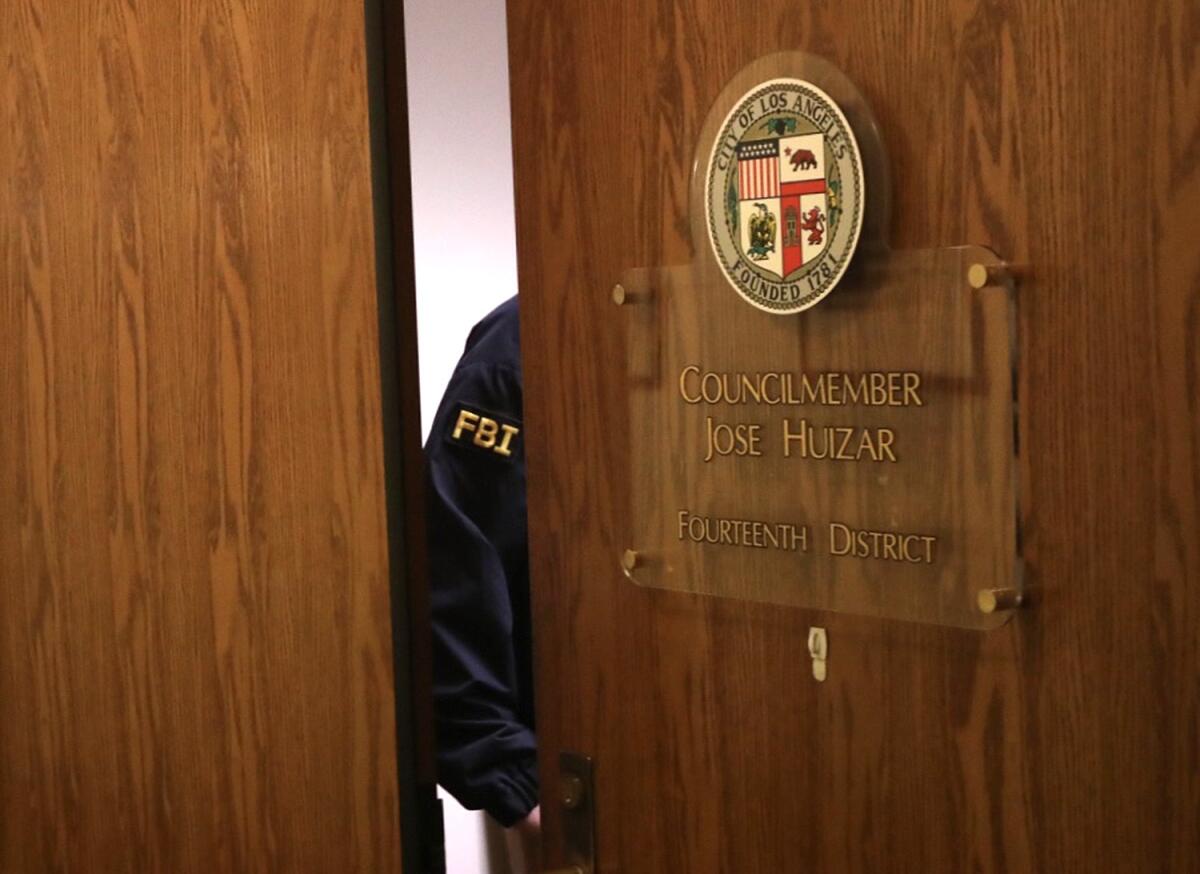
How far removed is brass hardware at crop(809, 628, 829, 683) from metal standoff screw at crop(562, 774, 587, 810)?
372mm

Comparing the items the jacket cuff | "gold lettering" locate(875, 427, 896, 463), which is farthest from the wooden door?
the jacket cuff

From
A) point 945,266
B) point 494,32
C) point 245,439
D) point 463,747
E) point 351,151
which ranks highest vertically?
point 494,32

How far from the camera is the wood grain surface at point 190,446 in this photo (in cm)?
178

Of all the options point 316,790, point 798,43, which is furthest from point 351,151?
point 316,790

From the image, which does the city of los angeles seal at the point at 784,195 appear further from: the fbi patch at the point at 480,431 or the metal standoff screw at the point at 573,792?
the fbi patch at the point at 480,431

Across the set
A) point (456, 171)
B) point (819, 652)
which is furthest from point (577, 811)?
point (456, 171)

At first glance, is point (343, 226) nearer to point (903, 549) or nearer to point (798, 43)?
point (798, 43)

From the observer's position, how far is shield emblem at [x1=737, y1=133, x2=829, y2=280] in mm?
1329

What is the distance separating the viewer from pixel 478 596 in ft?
7.47

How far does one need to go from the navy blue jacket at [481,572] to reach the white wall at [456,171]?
59 cm

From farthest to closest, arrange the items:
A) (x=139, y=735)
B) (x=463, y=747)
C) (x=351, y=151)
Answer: (x=463, y=747) → (x=139, y=735) → (x=351, y=151)

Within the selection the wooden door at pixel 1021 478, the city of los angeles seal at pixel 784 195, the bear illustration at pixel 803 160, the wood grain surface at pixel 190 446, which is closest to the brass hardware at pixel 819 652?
the wooden door at pixel 1021 478

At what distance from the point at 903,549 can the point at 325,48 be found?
90cm

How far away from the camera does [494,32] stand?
2955 millimetres
